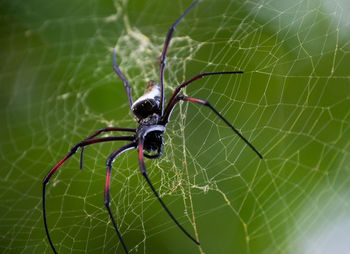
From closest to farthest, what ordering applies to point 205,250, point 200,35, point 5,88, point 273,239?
point 273,239 < point 205,250 < point 200,35 < point 5,88

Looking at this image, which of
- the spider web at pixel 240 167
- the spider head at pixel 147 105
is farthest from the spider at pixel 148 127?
the spider web at pixel 240 167

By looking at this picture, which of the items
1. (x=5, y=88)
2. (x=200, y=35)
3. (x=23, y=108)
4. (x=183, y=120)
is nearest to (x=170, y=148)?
(x=183, y=120)

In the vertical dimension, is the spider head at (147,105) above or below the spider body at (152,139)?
above

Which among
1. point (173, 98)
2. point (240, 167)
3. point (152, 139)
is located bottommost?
point (240, 167)

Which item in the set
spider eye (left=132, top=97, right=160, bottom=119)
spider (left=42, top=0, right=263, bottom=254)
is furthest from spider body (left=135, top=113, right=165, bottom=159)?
spider eye (left=132, top=97, right=160, bottom=119)

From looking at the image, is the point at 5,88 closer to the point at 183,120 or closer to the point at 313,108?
the point at 183,120

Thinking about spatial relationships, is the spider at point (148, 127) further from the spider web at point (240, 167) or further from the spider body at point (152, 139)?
the spider web at point (240, 167)

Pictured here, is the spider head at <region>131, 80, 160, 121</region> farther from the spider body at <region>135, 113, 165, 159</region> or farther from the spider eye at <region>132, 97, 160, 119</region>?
the spider body at <region>135, 113, 165, 159</region>

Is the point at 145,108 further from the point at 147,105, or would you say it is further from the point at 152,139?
the point at 152,139

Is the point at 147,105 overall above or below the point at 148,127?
above

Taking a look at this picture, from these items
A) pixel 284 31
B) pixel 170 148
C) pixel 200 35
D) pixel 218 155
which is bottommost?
pixel 218 155

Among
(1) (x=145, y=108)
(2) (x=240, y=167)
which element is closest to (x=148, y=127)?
(1) (x=145, y=108)
